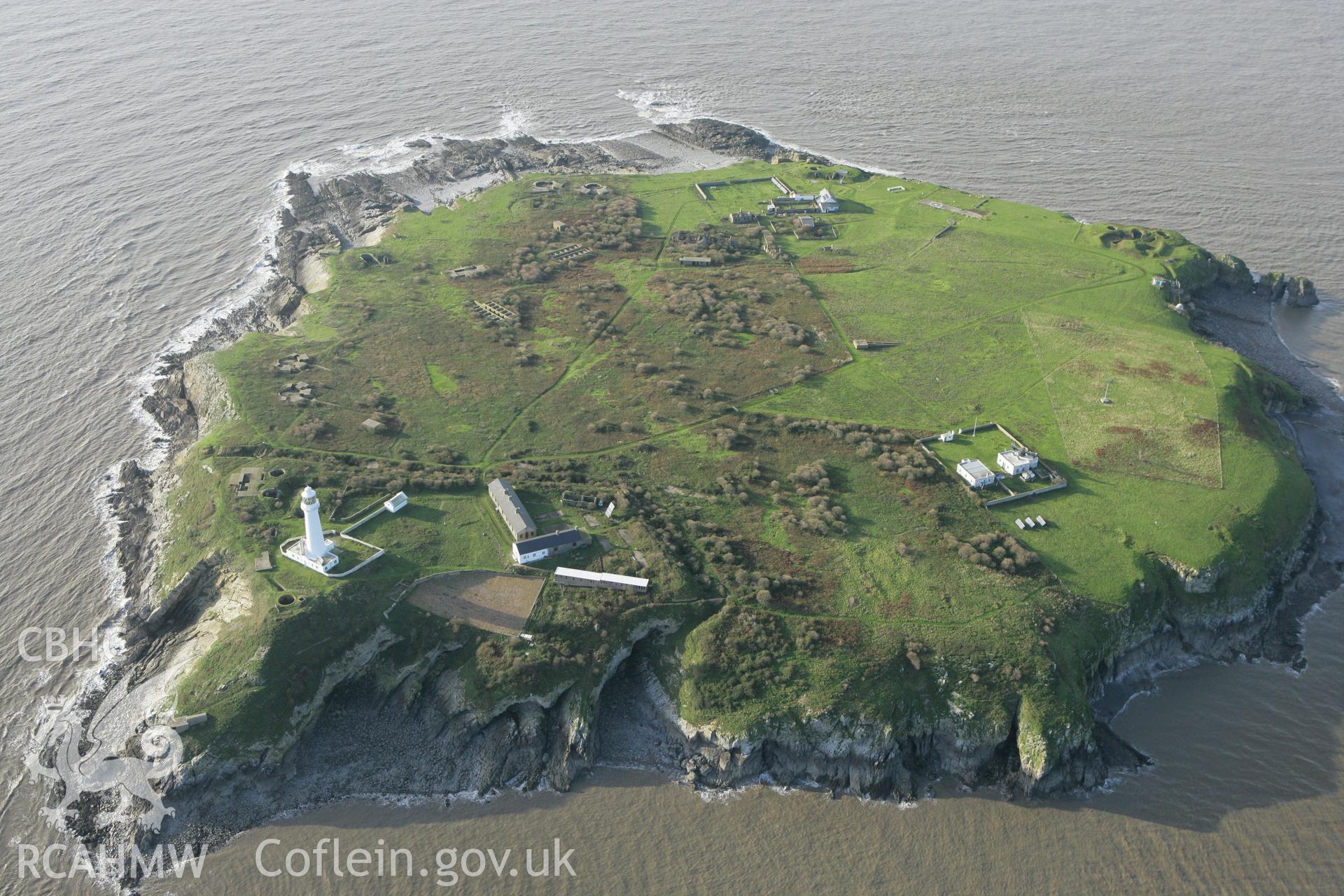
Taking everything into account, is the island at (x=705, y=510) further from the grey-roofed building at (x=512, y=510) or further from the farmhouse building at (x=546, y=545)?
the grey-roofed building at (x=512, y=510)

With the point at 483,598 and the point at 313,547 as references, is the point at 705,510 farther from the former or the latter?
the point at 313,547

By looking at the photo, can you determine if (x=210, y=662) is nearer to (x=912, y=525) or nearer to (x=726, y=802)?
(x=726, y=802)

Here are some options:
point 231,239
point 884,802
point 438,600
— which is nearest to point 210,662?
point 438,600
